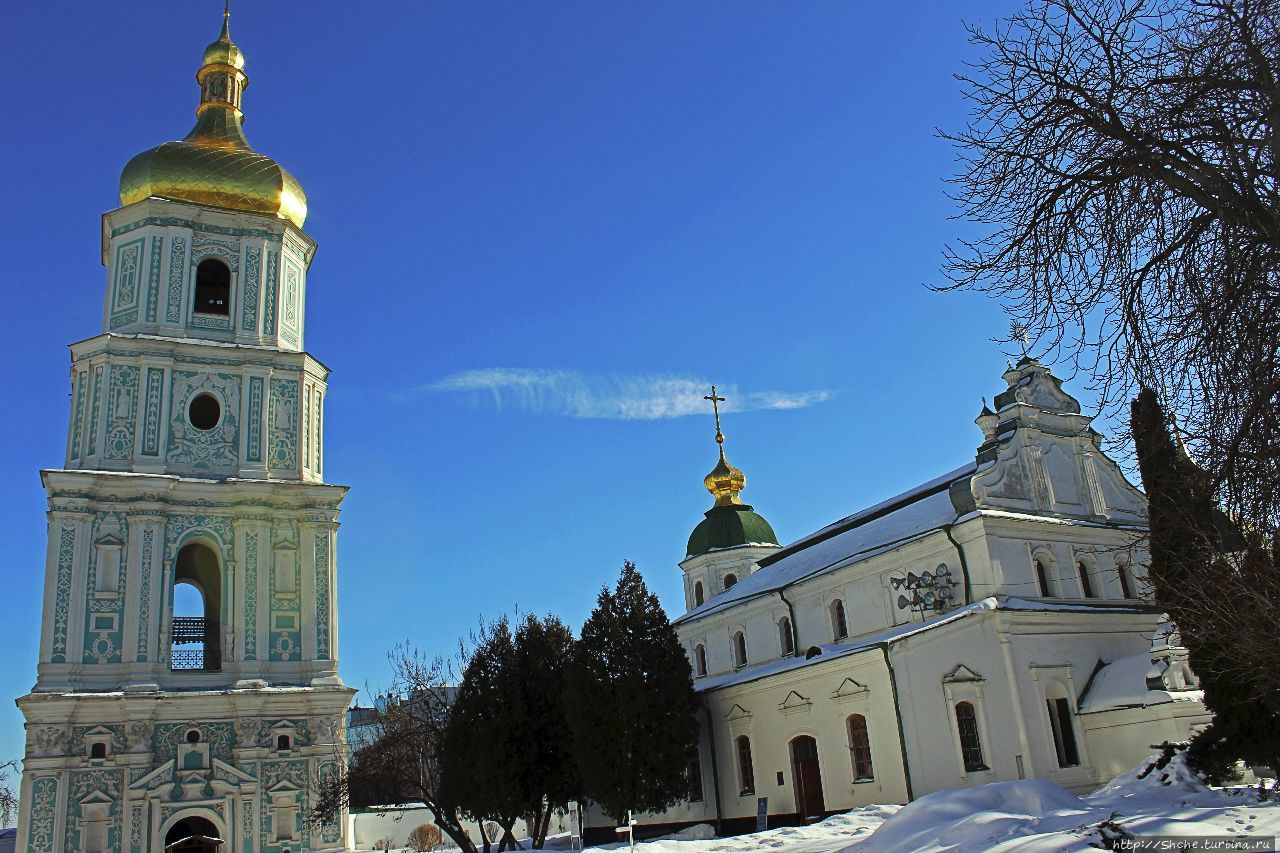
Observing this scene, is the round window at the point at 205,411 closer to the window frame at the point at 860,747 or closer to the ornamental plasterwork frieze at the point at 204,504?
the ornamental plasterwork frieze at the point at 204,504

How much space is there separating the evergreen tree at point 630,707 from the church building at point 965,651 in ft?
8.18

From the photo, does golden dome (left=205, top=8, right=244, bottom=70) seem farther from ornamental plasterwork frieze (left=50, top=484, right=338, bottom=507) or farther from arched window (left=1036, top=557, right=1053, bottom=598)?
arched window (left=1036, top=557, right=1053, bottom=598)

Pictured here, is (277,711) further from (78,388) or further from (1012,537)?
(1012,537)

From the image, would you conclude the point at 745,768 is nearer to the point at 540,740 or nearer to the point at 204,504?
the point at 540,740

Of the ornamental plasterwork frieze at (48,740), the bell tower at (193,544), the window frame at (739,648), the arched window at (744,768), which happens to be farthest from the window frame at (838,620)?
the ornamental plasterwork frieze at (48,740)

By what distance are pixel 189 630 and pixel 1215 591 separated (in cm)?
2493

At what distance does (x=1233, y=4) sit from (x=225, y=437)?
27416 mm

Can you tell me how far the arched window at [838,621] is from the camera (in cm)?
3088

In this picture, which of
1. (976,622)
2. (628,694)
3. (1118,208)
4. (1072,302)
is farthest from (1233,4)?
(628,694)

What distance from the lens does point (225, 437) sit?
29812 millimetres

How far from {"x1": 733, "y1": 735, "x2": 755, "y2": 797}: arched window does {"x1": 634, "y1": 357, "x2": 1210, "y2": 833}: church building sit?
1.7 inches

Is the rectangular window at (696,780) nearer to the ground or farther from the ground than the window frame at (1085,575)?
nearer to the ground

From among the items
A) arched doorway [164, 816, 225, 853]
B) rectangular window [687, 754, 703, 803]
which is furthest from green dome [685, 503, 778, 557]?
arched doorway [164, 816, 225, 853]

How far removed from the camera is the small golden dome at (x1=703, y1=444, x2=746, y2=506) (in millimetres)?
50125
